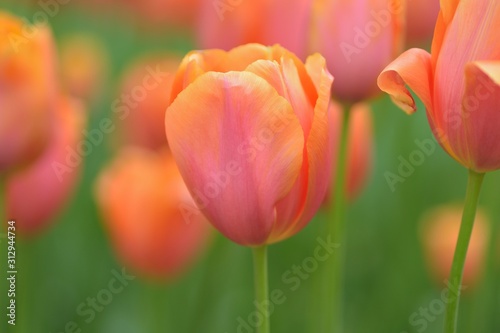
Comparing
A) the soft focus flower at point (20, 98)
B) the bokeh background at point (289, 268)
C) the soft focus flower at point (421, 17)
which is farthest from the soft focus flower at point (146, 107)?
the soft focus flower at point (20, 98)

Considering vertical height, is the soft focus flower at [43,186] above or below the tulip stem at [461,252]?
below

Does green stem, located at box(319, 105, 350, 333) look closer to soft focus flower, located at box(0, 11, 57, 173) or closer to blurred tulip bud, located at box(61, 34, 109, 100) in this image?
soft focus flower, located at box(0, 11, 57, 173)

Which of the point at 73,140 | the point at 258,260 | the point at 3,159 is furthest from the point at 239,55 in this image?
the point at 73,140

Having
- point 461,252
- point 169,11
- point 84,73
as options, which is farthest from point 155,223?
point 169,11

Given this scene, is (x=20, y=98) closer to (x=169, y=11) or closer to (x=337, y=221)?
(x=337, y=221)

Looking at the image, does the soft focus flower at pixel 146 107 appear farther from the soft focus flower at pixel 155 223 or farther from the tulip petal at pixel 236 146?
the tulip petal at pixel 236 146

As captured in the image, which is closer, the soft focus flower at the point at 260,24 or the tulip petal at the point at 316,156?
the tulip petal at the point at 316,156

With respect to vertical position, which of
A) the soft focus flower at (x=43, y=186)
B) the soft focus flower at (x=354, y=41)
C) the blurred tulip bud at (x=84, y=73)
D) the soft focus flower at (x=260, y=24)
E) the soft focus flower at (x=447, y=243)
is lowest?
the blurred tulip bud at (x=84, y=73)
